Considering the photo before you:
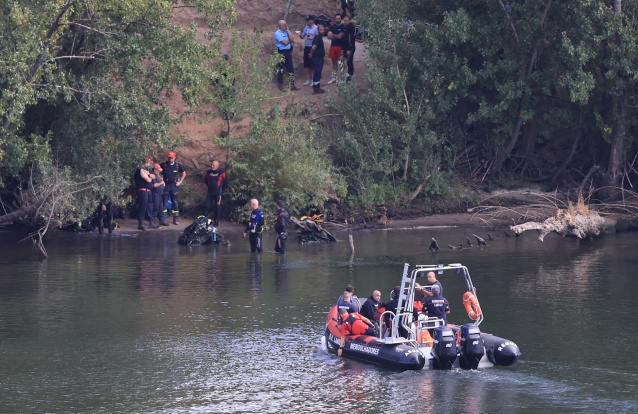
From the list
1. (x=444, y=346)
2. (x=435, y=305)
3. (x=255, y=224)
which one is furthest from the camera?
(x=255, y=224)

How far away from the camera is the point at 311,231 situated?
32.0m

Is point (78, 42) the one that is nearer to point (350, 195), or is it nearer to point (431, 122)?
point (350, 195)

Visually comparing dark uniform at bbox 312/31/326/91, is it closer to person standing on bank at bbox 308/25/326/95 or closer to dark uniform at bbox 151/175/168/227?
person standing on bank at bbox 308/25/326/95

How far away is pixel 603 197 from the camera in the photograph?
119 ft

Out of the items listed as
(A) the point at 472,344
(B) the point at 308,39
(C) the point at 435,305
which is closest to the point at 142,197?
(B) the point at 308,39

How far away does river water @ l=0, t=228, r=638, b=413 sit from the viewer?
16.4 m

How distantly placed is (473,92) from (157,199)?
39.0 ft

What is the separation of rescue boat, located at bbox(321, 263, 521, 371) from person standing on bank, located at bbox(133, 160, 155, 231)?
14.9 metres

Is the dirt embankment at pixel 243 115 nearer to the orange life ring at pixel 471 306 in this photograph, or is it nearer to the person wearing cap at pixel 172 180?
the person wearing cap at pixel 172 180

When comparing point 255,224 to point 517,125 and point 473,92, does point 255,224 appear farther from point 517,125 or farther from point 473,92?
point 517,125

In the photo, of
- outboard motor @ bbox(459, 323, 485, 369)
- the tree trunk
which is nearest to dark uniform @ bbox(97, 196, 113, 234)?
the tree trunk

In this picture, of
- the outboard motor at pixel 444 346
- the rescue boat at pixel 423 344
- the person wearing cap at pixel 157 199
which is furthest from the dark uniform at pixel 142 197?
the outboard motor at pixel 444 346

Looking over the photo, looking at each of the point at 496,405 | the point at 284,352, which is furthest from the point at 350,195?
the point at 496,405

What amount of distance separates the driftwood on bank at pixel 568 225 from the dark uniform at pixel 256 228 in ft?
25.6
